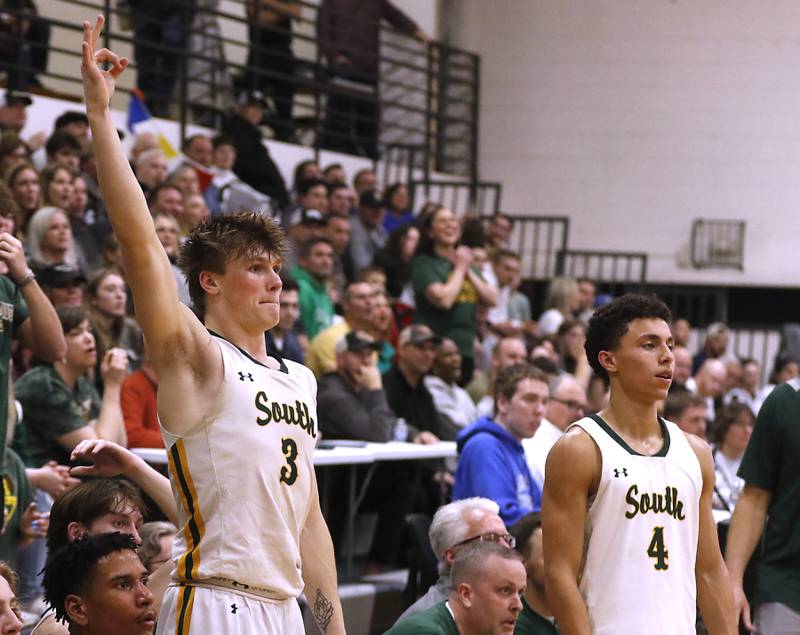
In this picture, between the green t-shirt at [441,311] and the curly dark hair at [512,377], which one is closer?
the curly dark hair at [512,377]

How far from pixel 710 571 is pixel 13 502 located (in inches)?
89.6

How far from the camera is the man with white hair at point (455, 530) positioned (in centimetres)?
500

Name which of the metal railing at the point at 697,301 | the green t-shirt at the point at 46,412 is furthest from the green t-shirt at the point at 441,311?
the metal railing at the point at 697,301

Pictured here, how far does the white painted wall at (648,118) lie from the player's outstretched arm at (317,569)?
12.3m

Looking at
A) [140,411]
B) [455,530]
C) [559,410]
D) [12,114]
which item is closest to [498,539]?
[455,530]

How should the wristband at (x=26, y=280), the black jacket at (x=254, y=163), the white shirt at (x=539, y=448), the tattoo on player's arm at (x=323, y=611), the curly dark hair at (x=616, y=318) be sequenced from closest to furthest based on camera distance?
the tattoo on player's arm at (x=323, y=611)
the curly dark hair at (x=616, y=318)
the wristband at (x=26, y=280)
the white shirt at (x=539, y=448)
the black jacket at (x=254, y=163)

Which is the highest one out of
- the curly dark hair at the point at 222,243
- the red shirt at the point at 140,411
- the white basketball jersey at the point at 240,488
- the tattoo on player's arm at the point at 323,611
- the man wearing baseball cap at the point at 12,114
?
the man wearing baseball cap at the point at 12,114

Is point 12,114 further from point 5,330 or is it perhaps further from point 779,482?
point 779,482

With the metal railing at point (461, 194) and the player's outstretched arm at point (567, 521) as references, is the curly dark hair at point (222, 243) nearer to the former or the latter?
the player's outstretched arm at point (567, 521)

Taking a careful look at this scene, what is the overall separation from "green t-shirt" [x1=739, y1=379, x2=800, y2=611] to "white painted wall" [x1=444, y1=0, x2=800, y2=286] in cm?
1062

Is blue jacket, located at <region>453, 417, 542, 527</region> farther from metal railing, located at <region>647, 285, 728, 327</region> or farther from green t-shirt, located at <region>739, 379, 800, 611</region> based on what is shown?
metal railing, located at <region>647, 285, 728, 327</region>

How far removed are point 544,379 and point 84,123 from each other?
452 cm

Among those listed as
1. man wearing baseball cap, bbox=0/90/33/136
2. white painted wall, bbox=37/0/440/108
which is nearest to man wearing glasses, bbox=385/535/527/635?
man wearing baseball cap, bbox=0/90/33/136

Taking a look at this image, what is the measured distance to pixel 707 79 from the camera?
15164mm
